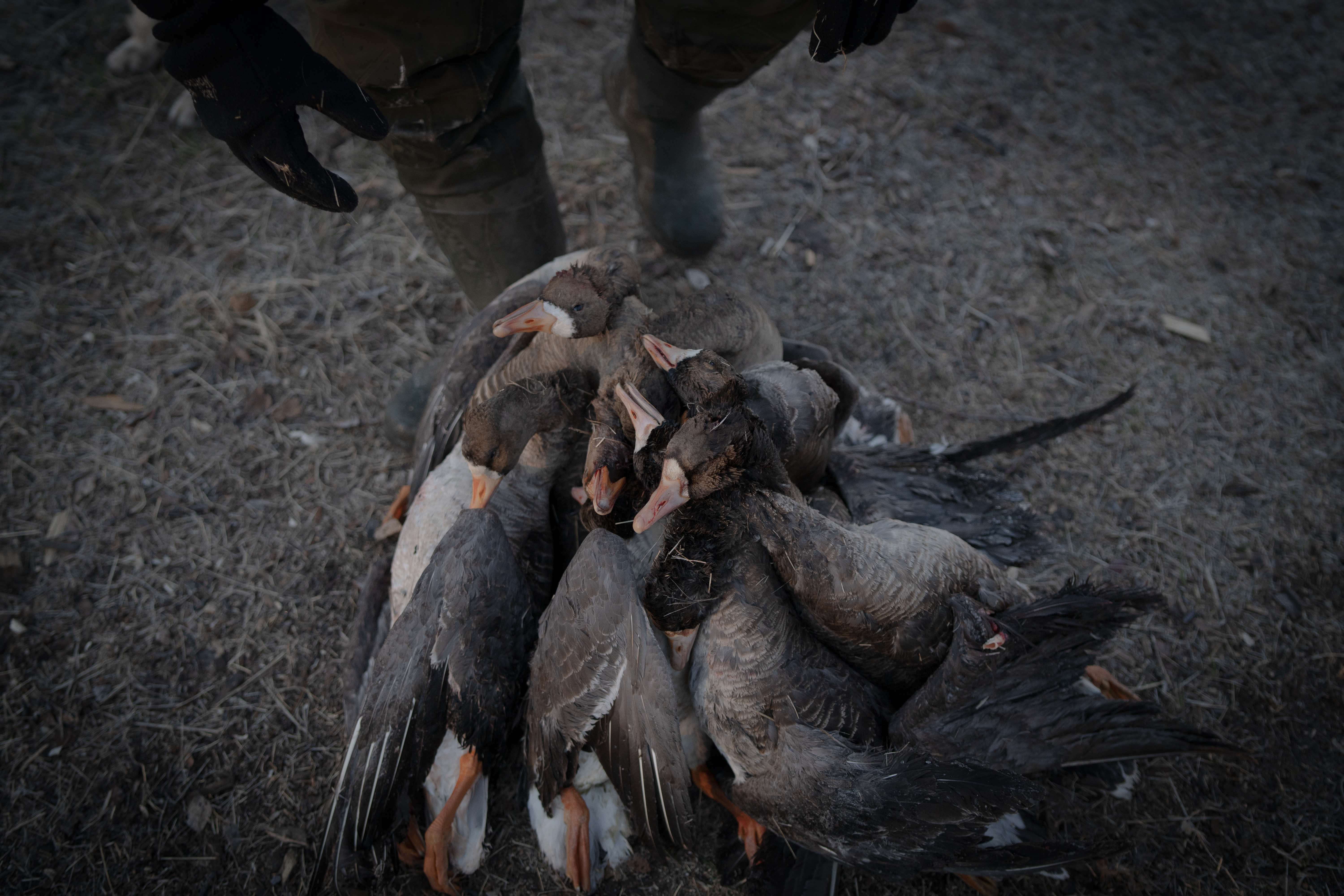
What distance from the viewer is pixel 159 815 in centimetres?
290

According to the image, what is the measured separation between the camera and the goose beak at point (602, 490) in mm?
2346

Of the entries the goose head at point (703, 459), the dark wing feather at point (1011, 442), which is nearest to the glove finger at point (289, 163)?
the goose head at point (703, 459)

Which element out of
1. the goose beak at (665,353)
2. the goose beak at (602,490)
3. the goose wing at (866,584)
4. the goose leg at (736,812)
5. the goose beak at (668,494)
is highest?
the goose beak at (665,353)

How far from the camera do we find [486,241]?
3568 mm

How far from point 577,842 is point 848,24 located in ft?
9.84

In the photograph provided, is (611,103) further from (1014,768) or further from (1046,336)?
(1014,768)

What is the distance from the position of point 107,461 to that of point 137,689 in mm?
1262

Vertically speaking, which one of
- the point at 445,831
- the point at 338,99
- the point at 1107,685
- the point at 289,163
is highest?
the point at 338,99

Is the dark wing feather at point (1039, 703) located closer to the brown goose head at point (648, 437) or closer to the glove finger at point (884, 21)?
the brown goose head at point (648, 437)

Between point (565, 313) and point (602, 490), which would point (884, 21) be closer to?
point (565, 313)

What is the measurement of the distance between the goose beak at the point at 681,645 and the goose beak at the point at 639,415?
2.06 feet

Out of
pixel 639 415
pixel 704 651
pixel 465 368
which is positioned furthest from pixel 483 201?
pixel 704 651

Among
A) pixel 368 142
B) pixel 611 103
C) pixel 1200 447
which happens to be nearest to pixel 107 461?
pixel 368 142

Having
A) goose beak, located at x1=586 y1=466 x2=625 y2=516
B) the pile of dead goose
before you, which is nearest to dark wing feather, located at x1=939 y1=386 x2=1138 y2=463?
the pile of dead goose
